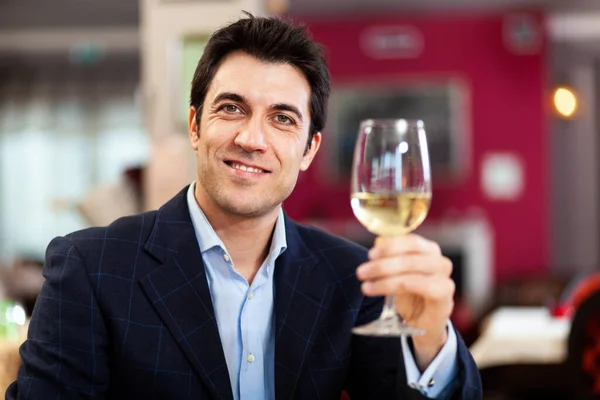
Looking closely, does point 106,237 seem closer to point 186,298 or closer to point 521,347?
point 186,298

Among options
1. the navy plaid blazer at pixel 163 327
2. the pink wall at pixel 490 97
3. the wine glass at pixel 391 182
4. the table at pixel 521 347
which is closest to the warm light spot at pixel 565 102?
the pink wall at pixel 490 97

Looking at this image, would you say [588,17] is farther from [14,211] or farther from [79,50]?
[14,211]

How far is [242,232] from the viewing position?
1.73m

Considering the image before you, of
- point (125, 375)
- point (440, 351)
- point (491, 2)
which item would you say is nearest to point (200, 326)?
point (125, 375)

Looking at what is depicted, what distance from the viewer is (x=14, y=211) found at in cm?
1075

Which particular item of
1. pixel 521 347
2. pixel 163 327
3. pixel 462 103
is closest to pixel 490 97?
pixel 462 103

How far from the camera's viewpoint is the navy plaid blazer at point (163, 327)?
151 cm

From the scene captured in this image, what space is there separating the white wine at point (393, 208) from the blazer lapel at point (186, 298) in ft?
1.64

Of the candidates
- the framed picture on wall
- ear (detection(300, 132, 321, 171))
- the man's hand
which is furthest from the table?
the framed picture on wall

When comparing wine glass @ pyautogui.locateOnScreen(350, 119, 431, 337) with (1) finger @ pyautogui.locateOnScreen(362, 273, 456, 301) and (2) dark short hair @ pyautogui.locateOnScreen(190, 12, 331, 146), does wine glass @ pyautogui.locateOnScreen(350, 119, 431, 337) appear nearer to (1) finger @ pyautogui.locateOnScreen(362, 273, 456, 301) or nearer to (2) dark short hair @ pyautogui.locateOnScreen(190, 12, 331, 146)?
(1) finger @ pyautogui.locateOnScreen(362, 273, 456, 301)

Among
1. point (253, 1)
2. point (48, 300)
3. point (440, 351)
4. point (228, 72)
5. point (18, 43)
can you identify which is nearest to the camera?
point (440, 351)

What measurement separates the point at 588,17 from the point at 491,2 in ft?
3.65

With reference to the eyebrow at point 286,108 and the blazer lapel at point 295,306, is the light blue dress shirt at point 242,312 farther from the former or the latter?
the eyebrow at point 286,108

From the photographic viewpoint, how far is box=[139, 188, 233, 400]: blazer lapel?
5.08 ft
